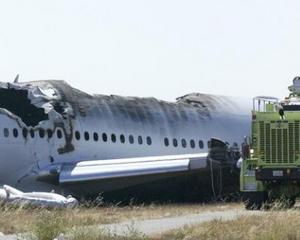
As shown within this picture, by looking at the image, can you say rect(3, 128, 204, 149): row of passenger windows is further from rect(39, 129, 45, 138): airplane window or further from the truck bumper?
the truck bumper

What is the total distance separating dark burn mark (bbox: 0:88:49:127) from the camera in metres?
31.2

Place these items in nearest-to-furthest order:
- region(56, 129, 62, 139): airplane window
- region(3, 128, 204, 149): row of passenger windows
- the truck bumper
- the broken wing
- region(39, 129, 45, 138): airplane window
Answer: the truck bumper, the broken wing, region(3, 128, 204, 149): row of passenger windows, region(39, 129, 45, 138): airplane window, region(56, 129, 62, 139): airplane window

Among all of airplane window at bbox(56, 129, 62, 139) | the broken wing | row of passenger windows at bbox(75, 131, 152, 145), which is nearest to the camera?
the broken wing

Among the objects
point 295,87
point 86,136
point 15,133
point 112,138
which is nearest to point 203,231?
point 295,87

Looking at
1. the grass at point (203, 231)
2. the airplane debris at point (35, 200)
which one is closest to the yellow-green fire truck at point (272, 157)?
the airplane debris at point (35, 200)

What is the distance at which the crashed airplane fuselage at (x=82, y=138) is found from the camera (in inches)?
1225

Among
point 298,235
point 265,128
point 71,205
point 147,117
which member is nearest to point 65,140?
point 147,117

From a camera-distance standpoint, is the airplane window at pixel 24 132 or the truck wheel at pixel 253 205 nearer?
the truck wheel at pixel 253 205

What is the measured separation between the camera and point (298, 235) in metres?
16.4

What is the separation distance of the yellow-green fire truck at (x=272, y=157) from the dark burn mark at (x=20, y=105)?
29.5 feet

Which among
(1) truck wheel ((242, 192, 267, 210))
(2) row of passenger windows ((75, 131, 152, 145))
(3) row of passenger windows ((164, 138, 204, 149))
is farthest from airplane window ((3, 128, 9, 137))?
(1) truck wheel ((242, 192, 267, 210))

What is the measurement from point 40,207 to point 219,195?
9817 mm

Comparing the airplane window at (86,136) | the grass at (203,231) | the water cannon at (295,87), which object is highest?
the water cannon at (295,87)

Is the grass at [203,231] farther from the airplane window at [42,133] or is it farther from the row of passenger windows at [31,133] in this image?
the airplane window at [42,133]
